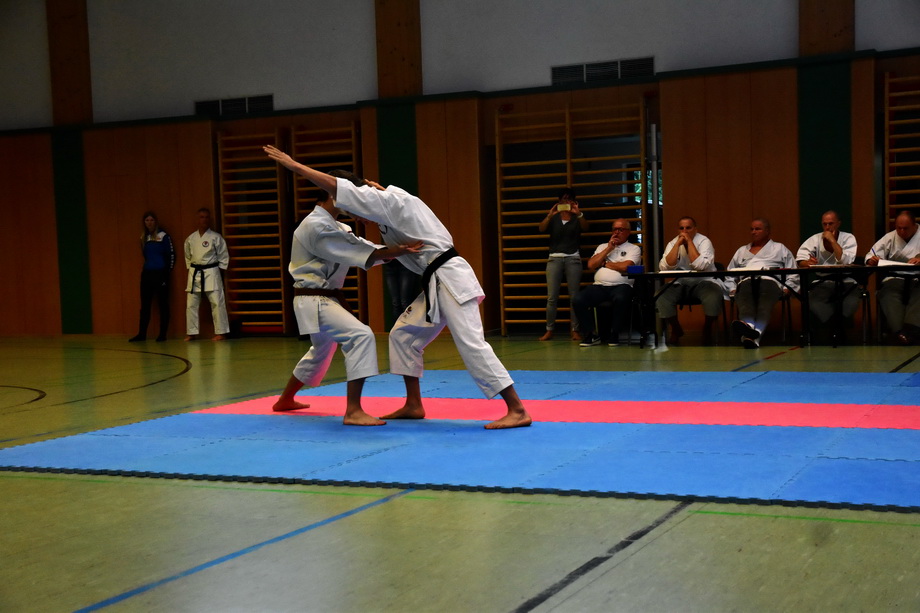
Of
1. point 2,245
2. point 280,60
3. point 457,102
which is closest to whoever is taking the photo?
point 457,102

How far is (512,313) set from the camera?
11.8 metres

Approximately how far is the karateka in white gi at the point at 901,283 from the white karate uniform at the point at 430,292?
5.26m

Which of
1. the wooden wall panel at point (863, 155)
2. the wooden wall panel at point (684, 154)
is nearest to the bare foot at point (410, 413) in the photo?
the wooden wall panel at point (684, 154)

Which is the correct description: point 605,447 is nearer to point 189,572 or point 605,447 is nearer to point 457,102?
point 189,572

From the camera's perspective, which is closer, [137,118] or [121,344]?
[121,344]

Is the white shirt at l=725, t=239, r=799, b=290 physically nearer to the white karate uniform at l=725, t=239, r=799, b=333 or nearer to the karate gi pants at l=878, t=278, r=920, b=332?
the white karate uniform at l=725, t=239, r=799, b=333

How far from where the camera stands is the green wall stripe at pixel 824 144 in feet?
32.4

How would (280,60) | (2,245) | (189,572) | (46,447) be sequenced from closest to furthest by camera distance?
(189,572), (46,447), (280,60), (2,245)

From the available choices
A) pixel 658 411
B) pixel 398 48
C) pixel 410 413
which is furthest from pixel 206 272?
pixel 658 411

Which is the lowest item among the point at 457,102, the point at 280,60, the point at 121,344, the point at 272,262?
the point at 121,344

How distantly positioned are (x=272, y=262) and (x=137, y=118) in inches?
113

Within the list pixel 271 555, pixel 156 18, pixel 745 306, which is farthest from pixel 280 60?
pixel 271 555

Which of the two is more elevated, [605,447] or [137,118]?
[137,118]

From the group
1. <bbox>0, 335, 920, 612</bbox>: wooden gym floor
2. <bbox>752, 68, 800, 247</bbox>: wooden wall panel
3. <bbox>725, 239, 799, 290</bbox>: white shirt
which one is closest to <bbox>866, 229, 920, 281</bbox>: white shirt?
<bbox>725, 239, 799, 290</bbox>: white shirt
